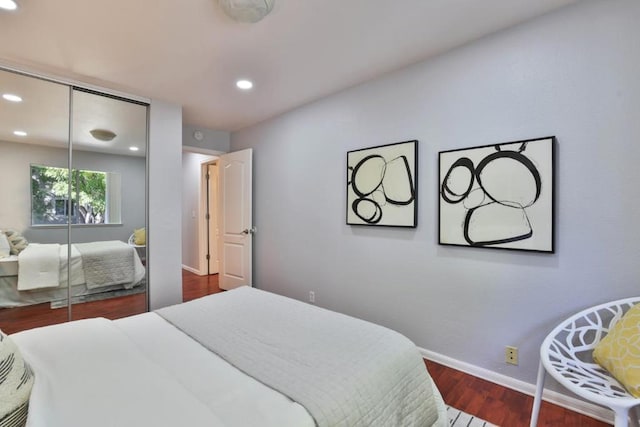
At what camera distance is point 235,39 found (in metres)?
2.04

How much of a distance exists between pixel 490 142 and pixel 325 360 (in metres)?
1.79

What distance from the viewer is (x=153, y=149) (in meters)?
3.10

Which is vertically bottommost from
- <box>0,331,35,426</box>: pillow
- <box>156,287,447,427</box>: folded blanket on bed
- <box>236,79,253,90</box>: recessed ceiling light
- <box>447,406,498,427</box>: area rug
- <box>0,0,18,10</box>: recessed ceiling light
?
<box>447,406,498,427</box>: area rug

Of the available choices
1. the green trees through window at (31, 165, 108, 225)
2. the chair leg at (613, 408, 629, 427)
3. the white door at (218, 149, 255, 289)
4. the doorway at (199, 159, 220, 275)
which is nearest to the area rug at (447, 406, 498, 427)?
the chair leg at (613, 408, 629, 427)

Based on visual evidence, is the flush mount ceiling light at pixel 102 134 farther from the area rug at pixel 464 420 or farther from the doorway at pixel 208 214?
the area rug at pixel 464 420

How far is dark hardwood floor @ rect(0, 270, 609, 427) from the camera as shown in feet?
5.51

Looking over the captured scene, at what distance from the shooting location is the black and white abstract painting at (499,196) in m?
1.81

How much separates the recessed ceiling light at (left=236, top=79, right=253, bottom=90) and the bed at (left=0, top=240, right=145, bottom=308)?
6.54 ft

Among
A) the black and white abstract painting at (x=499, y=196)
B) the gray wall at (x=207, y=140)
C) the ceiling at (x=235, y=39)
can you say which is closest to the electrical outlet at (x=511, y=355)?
the black and white abstract painting at (x=499, y=196)

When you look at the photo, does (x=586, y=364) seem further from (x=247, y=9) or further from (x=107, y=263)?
(x=107, y=263)

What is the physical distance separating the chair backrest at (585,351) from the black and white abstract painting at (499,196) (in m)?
0.41

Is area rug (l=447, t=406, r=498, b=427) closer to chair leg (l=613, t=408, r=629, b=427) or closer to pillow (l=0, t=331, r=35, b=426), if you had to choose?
chair leg (l=613, t=408, r=629, b=427)

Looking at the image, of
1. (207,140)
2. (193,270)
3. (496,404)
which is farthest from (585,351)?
(193,270)

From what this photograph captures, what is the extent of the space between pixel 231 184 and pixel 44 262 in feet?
7.12
